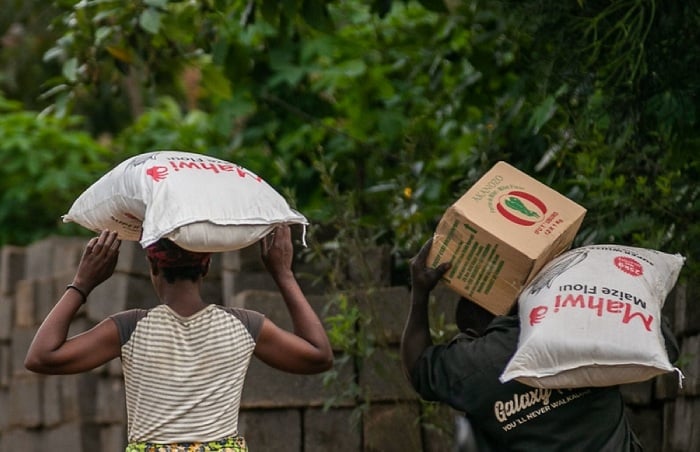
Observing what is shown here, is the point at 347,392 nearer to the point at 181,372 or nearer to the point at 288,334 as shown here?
the point at 288,334

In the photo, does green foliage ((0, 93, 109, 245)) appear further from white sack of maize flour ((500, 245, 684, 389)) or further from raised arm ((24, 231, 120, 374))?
white sack of maize flour ((500, 245, 684, 389))

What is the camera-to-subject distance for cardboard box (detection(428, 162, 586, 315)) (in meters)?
3.78

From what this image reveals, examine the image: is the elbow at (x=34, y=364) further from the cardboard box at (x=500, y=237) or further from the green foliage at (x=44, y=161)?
the green foliage at (x=44, y=161)

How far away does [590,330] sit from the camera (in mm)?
3510

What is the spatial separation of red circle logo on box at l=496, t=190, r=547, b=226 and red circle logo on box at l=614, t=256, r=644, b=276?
254 mm

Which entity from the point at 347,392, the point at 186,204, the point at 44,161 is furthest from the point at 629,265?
the point at 44,161

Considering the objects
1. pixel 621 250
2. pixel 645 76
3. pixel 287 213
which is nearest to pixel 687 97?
pixel 645 76

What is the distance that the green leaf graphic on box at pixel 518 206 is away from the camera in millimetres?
3856

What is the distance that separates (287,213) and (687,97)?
1.63 meters

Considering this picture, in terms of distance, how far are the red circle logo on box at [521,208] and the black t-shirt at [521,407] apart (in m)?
0.30

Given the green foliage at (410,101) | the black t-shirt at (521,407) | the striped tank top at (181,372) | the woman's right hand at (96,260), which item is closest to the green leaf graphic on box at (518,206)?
the black t-shirt at (521,407)

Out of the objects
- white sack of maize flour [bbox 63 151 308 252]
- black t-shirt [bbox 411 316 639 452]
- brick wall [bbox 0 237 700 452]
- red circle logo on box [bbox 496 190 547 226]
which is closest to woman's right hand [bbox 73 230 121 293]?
white sack of maize flour [bbox 63 151 308 252]

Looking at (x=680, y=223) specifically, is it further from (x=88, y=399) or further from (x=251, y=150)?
(x=88, y=399)

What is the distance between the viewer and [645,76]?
4887mm
